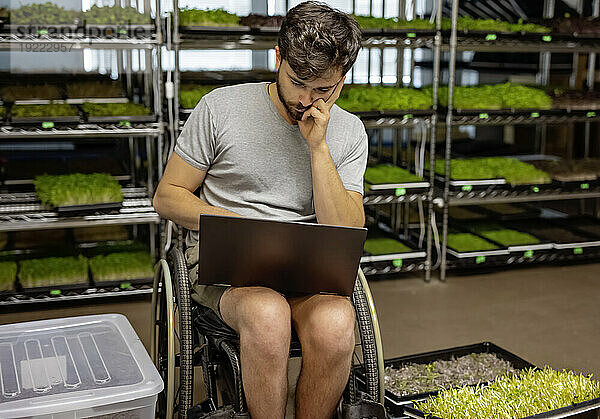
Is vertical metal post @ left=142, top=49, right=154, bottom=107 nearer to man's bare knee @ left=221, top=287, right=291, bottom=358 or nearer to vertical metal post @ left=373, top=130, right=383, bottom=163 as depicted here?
vertical metal post @ left=373, top=130, right=383, bottom=163

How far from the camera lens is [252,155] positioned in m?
2.24

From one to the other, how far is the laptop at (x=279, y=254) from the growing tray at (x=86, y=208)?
6.45 feet

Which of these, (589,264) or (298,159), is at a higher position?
(298,159)

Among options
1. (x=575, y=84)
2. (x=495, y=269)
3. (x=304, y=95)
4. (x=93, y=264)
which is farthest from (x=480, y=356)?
(x=575, y=84)

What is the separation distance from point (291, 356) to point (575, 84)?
4.12 meters

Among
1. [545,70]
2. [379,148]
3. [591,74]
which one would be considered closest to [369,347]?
[379,148]

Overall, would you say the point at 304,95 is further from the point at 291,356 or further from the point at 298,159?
the point at 291,356

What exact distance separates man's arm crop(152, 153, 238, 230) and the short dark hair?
0.48 meters

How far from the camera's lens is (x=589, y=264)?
4801mm

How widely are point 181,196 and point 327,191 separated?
0.45m

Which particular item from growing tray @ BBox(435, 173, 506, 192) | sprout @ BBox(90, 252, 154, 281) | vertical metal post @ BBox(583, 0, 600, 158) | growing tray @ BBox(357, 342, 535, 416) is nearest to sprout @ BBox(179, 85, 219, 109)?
sprout @ BBox(90, 252, 154, 281)

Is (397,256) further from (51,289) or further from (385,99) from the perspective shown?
(51,289)

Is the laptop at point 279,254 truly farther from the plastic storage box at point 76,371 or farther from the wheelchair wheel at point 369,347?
the plastic storage box at point 76,371

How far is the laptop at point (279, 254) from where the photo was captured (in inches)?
75.5
